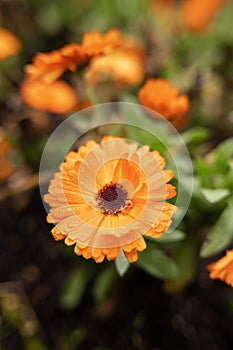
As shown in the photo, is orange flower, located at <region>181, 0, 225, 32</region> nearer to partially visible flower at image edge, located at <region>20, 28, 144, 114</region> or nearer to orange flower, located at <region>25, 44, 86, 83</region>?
partially visible flower at image edge, located at <region>20, 28, 144, 114</region>

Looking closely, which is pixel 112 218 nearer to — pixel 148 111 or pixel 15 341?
pixel 148 111

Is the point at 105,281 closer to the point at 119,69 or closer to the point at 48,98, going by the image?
the point at 48,98

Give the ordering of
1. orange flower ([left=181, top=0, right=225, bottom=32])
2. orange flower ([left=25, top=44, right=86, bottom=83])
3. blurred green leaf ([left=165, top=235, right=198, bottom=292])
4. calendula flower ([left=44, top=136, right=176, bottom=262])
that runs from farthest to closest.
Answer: orange flower ([left=181, top=0, right=225, bottom=32]) < blurred green leaf ([left=165, top=235, right=198, bottom=292]) < orange flower ([left=25, top=44, right=86, bottom=83]) < calendula flower ([left=44, top=136, right=176, bottom=262])

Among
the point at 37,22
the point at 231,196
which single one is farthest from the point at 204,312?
the point at 37,22

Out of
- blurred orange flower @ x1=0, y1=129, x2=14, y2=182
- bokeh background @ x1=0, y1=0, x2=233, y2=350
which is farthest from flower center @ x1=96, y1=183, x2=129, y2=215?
blurred orange flower @ x1=0, y1=129, x2=14, y2=182

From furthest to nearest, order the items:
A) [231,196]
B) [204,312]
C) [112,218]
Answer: [204,312] → [231,196] → [112,218]
